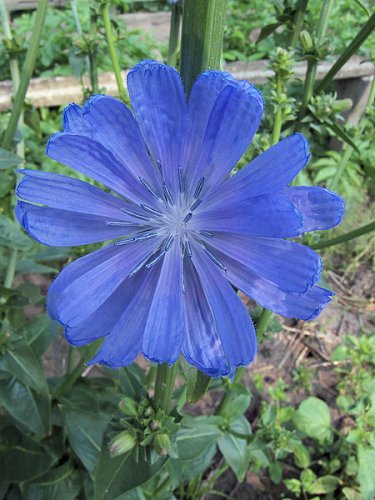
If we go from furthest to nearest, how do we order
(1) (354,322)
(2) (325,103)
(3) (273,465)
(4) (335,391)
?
(1) (354,322), (4) (335,391), (3) (273,465), (2) (325,103)

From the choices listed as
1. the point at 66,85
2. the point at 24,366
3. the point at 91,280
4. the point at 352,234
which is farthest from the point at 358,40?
the point at 66,85

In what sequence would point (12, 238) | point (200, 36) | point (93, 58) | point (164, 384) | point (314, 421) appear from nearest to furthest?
point (200, 36)
point (164, 384)
point (12, 238)
point (93, 58)
point (314, 421)

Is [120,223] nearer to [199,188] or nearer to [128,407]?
[199,188]

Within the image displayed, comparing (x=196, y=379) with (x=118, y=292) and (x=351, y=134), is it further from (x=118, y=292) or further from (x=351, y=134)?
(x=351, y=134)

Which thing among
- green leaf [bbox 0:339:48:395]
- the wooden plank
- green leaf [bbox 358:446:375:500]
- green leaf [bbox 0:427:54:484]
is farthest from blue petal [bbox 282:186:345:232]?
the wooden plank

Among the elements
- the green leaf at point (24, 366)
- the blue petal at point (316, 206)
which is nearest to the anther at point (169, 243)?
the blue petal at point (316, 206)

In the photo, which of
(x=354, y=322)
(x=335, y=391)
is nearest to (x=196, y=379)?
(x=335, y=391)
